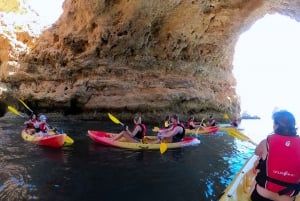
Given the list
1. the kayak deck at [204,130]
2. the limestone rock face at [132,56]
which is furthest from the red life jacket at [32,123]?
the limestone rock face at [132,56]

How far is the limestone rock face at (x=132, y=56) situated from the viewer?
16.8 meters

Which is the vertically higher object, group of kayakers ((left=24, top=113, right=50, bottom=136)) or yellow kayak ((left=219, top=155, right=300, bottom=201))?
yellow kayak ((left=219, top=155, right=300, bottom=201))

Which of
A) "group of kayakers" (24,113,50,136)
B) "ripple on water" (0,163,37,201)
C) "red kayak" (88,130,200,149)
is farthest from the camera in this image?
"group of kayakers" (24,113,50,136)

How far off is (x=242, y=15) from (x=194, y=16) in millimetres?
2401

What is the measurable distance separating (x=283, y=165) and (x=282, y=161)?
0.14 feet

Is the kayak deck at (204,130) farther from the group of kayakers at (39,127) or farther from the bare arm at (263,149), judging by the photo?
the bare arm at (263,149)

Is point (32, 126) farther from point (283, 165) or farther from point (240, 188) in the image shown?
point (283, 165)

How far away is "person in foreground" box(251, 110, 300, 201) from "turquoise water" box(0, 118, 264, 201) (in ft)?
8.33

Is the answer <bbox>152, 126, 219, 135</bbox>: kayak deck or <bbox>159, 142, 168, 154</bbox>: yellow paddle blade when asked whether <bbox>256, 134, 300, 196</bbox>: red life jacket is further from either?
<bbox>152, 126, 219, 135</bbox>: kayak deck

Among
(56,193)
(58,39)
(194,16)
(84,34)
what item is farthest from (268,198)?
(58,39)

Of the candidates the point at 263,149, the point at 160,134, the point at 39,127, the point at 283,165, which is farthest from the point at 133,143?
the point at 283,165

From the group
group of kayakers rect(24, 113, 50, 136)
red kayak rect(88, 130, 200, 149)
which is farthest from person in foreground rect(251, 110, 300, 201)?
group of kayakers rect(24, 113, 50, 136)

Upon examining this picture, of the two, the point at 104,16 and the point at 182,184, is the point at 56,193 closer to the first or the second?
the point at 182,184

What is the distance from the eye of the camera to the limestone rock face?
16.8 metres
